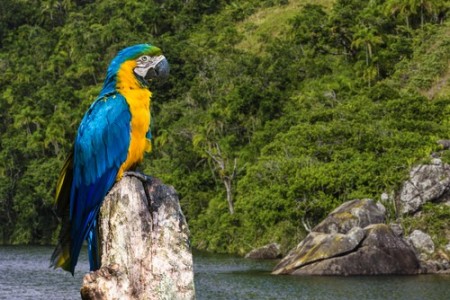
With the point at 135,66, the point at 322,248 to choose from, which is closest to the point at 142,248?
the point at 135,66

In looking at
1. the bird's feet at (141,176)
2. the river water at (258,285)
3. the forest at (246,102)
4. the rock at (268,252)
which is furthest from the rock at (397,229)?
the bird's feet at (141,176)

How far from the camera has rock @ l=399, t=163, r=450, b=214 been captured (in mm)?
47406

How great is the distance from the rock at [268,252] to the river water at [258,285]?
6.11m

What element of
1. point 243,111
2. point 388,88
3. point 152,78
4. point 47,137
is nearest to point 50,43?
point 47,137

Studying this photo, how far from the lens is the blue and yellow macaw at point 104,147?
5.62 metres

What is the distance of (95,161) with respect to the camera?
232 inches

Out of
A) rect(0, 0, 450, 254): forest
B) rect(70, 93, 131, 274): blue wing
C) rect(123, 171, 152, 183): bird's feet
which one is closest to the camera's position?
rect(123, 171, 152, 183): bird's feet

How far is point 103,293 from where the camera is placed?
4.86 m

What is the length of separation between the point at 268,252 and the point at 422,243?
13.0m

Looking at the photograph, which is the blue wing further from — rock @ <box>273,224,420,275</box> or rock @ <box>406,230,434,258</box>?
rock @ <box>406,230,434,258</box>

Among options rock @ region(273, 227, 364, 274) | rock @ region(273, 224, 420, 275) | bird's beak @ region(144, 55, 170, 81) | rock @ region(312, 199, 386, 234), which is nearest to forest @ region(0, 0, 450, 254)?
rock @ region(312, 199, 386, 234)

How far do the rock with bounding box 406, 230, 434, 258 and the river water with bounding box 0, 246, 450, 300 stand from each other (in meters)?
3.69

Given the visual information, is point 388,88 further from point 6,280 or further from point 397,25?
point 6,280

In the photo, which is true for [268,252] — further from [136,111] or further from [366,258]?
[136,111]
